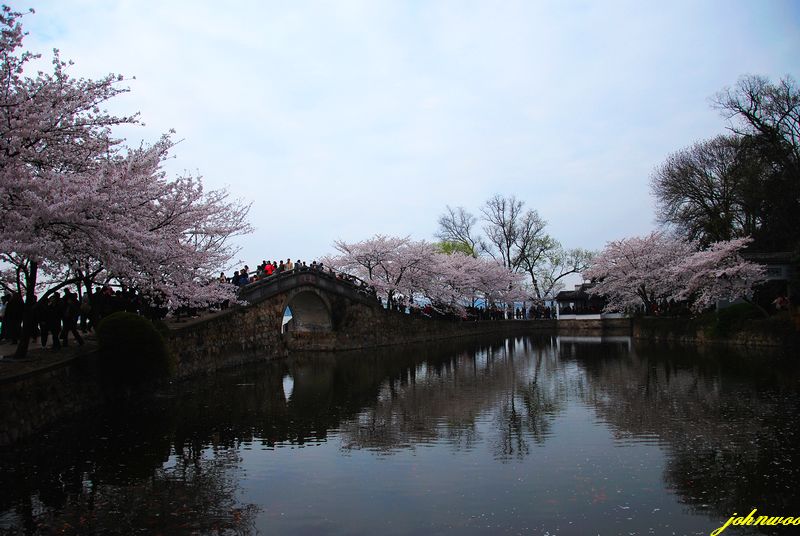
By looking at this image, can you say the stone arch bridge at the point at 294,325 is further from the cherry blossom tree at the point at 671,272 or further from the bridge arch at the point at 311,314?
the cherry blossom tree at the point at 671,272

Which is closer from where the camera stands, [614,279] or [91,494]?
[91,494]

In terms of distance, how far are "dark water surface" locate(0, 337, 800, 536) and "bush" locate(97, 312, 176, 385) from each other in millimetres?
846

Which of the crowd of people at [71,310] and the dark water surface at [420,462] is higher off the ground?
the crowd of people at [71,310]

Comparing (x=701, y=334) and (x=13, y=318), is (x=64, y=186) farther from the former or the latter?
(x=701, y=334)

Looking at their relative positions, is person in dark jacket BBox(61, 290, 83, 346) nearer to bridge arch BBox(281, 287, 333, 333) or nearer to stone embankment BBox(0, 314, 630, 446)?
stone embankment BBox(0, 314, 630, 446)

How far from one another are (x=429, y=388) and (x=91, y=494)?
445 inches

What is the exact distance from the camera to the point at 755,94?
32.5 meters

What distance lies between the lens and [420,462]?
9.59 m

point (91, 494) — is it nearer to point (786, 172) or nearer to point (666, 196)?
point (786, 172)

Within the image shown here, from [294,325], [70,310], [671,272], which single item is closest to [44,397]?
[70,310]

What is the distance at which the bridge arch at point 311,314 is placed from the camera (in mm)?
30922

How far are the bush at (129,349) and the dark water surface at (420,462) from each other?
85cm

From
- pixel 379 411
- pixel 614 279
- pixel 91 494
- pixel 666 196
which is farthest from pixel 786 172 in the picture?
pixel 91 494

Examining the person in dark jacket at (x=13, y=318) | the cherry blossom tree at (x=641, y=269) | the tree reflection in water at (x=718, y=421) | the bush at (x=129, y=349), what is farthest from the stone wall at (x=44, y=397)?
the cherry blossom tree at (x=641, y=269)
